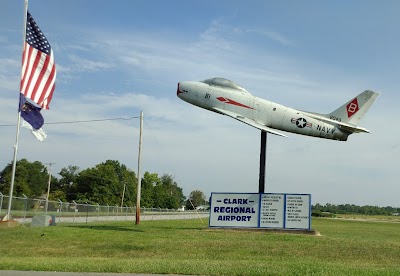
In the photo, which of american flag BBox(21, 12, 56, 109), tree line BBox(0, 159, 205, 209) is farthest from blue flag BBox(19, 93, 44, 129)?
tree line BBox(0, 159, 205, 209)

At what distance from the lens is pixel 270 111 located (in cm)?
2464

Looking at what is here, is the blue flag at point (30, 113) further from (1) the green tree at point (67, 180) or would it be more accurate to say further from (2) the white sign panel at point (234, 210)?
(1) the green tree at point (67, 180)

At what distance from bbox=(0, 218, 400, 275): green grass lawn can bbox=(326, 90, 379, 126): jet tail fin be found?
21.8 feet

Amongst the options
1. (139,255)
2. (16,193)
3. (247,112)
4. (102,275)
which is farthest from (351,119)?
(16,193)

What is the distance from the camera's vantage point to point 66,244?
18.8 metres

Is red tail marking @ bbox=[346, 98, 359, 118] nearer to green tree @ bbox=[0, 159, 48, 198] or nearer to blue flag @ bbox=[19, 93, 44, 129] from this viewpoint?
blue flag @ bbox=[19, 93, 44, 129]

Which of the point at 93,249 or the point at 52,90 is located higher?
the point at 52,90

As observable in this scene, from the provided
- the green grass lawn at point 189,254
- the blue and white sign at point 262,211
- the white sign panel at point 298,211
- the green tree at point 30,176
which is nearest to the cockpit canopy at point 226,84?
the blue and white sign at point 262,211

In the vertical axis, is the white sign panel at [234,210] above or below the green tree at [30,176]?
below

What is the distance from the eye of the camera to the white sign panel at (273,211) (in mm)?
24641

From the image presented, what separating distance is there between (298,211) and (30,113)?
13.7 m

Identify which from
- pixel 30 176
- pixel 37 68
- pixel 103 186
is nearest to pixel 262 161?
pixel 37 68

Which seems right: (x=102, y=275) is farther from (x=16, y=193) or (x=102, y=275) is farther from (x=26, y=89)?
(x=16, y=193)

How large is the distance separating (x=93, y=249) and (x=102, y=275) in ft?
22.7
